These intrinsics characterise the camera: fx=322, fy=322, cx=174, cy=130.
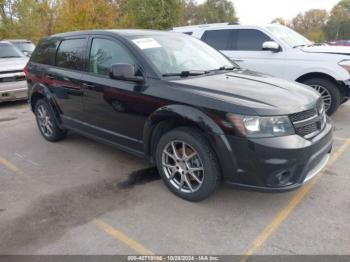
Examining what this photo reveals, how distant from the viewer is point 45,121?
17.5 ft

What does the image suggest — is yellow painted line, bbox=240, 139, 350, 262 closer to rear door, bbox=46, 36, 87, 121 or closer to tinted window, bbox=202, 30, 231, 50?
rear door, bbox=46, 36, 87, 121

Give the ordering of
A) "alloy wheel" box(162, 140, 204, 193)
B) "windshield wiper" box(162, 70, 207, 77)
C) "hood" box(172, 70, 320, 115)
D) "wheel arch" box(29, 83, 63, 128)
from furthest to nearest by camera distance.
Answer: "wheel arch" box(29, 83, 63, 128) < "windshield wiper" box(162, 70, 207, 77) < "alloy wheel" box(162, 140, 204, 193) < "hood" box(172, 70, 320, 115)

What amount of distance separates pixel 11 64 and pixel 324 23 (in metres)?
77.9

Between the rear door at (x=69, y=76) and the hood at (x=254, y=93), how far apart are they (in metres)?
1.63

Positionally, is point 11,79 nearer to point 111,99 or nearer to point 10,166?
point 10,166

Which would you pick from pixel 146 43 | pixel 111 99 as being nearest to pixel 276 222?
pixel 111 99

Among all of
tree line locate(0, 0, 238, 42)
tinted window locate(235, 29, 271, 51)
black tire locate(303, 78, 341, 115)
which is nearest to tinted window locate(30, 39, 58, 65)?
tinted window locate(235, 29, 271, 51)

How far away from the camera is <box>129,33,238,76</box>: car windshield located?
3.62 metres

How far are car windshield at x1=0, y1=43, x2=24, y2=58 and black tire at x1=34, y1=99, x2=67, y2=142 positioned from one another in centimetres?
464

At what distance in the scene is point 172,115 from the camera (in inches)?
126

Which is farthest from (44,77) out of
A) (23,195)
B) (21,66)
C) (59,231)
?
(21,66)

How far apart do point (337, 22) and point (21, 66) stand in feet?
230

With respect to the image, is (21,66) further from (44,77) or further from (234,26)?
(234,26)

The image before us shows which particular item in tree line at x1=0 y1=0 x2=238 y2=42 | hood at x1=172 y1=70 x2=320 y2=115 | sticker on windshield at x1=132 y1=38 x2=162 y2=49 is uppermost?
tree line at x1=0 y1=0 x2=238 y2=42
